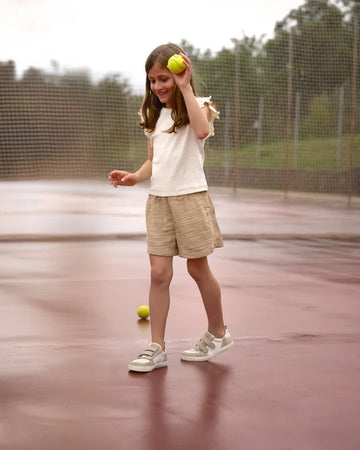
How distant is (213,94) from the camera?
1684cm

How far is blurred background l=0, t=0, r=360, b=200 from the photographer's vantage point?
14.5m

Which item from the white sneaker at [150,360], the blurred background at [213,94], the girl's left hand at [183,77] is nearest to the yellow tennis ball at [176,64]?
the girl's left hand at [183,77]

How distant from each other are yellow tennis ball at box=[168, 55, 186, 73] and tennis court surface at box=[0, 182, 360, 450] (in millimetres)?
1188

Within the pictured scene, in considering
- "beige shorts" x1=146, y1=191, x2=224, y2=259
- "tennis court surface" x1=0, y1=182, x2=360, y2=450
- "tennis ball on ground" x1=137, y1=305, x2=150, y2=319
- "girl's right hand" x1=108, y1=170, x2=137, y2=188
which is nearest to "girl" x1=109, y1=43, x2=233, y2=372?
"beige shorts" x1=146, y1=191, x2=224, y2=259

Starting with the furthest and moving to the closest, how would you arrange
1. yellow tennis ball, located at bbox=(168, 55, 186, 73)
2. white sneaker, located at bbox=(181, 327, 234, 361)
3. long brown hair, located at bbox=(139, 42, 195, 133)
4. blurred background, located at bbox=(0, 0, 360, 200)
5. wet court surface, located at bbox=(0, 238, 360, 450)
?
blurred background, located at bbox=(0, 0, 360, 200) < white sneaker, located at bbox=(181, 327, 234, 361) < long brown hair, located at bbox=(139, 42, 195, 133) < yellow tennis ball, located at bbox=(168, 55, 186, 73) < wet court surface, located at bbox=(0, 238, 360, 450)

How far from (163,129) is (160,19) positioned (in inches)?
564

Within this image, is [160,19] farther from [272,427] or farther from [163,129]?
[272,427]

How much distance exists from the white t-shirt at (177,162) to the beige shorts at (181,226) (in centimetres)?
4

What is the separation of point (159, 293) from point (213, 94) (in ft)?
46.7

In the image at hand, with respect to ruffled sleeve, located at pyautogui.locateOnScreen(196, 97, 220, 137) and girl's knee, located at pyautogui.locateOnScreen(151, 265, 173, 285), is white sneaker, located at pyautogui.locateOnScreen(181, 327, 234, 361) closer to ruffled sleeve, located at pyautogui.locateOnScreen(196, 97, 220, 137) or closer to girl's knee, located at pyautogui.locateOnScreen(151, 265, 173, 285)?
girl's knee, located at pyautogui.locateOnScreen(151, 265, 173, 285)

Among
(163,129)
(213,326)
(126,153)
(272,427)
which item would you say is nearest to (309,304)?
(213,326)

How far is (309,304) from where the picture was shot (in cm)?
429

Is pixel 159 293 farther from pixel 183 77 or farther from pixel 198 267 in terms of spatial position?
pixel 183 77

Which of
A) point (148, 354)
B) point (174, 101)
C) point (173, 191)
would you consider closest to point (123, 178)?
point (173, 191)
